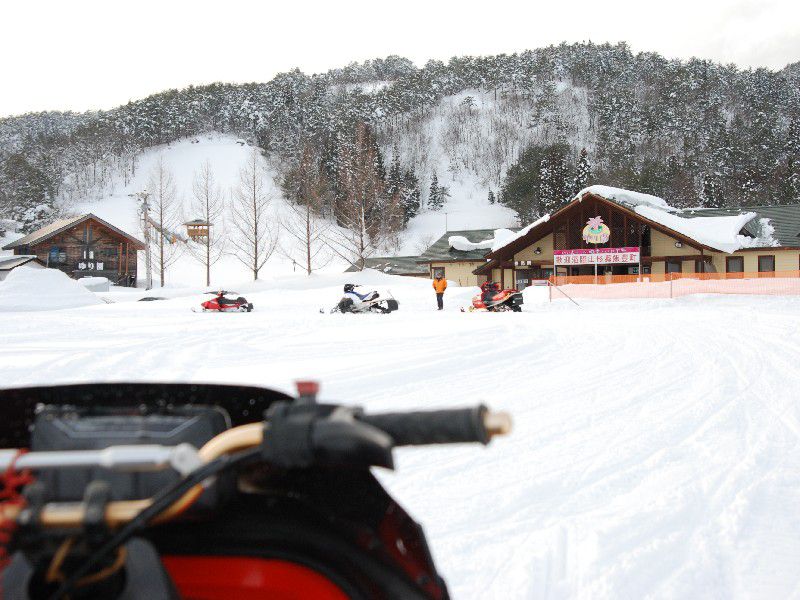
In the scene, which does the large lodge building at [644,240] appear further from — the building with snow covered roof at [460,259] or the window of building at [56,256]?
the window of building at [56,256]

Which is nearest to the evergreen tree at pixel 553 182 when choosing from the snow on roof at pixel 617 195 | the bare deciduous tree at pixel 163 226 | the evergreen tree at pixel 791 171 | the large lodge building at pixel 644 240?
the evergreen tree at pixel 791 171

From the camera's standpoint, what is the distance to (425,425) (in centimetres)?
97

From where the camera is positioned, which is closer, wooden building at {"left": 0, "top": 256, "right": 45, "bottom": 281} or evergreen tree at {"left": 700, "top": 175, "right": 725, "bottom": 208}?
wooden building at {"left": 0, "top": 256, "right": 45, "bottom": 281}

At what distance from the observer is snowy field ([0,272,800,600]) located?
9.88 ft

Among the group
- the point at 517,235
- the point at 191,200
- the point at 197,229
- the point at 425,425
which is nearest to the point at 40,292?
the point at 197,229

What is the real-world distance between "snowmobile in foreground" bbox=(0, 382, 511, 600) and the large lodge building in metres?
37.5

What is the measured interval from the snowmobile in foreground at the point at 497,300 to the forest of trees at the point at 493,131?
38562 millimetres

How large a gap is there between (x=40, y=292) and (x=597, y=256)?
28.4 m

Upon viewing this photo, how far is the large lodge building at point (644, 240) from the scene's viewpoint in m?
36.8

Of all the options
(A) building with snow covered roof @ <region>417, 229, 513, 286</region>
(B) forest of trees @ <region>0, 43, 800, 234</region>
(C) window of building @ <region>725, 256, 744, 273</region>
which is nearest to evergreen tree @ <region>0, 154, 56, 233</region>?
(B) forest of trees @ <region>0, 43, 800, 234</region>

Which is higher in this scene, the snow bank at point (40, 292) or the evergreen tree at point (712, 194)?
the evergreen tree at point (712, 194)

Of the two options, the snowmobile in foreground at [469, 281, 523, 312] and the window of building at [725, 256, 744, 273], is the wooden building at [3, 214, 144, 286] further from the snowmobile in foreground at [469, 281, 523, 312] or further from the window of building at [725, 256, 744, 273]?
the window of building at [725, 256, 744, 273]

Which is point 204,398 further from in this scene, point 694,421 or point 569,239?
point 569,239

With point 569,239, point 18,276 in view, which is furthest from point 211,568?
point 569,239
